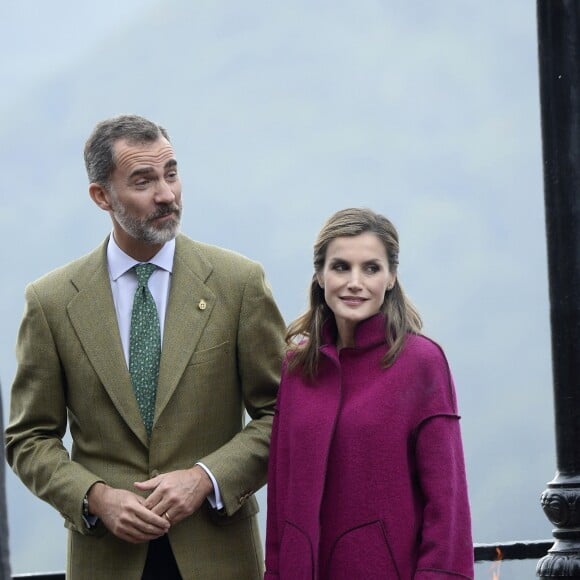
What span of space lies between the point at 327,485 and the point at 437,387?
321mm

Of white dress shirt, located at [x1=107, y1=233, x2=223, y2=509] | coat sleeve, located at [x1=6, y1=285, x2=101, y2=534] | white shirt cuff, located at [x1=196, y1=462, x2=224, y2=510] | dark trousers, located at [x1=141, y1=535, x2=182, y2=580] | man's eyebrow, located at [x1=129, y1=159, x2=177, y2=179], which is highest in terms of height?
man's eyebrow, located at [x1=129, y1=159, x2=177, y2=179]

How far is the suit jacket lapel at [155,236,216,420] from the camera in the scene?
3271mm

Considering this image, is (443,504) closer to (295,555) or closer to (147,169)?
(295,555)

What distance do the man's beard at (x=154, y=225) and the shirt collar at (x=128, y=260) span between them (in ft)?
0.36

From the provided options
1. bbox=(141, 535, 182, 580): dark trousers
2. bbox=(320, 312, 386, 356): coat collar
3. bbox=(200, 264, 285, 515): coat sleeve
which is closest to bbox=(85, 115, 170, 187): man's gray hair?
bbox=(200, 264, 285, 515): coat sleeve

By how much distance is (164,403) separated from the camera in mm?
3256

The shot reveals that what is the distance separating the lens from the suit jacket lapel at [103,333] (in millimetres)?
3271

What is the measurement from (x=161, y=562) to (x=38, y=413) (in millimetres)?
470

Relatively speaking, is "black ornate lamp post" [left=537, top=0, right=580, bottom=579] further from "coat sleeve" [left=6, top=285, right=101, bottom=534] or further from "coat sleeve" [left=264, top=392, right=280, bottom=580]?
"coat sleeve" [left=6, top=285, right=101, bottom=534]

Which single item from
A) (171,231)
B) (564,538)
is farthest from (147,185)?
(564,538)

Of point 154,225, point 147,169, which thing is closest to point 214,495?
point 154,225

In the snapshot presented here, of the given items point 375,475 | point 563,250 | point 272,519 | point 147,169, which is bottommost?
point 272,519

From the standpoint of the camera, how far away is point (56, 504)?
3.26 m

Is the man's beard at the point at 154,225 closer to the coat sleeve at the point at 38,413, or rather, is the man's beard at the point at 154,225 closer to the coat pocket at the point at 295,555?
the coat sleeve at the point at 38,413
